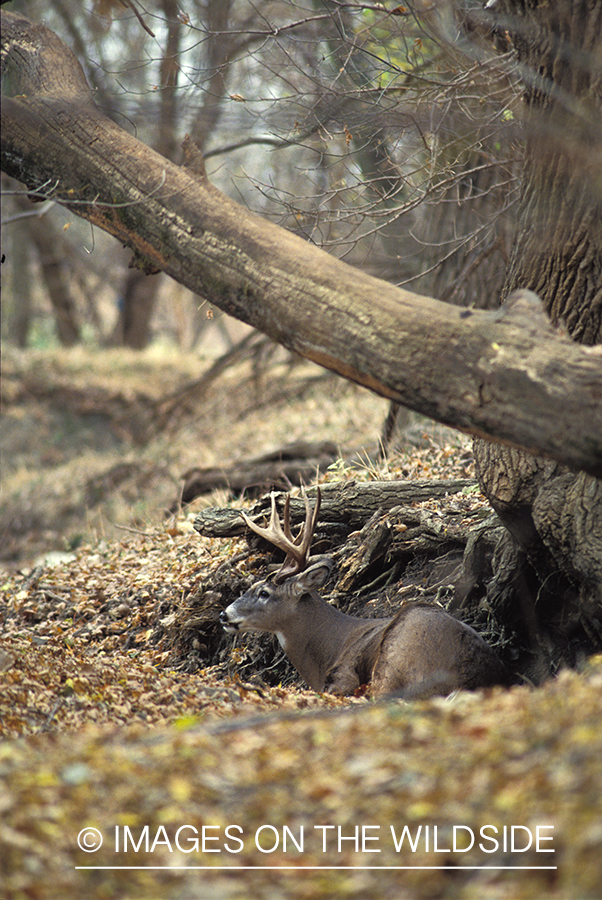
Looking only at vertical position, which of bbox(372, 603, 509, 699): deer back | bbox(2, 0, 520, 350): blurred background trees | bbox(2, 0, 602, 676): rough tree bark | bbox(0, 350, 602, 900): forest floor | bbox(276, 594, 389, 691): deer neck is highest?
bbox(2, 0, 520, 350): blurred background trees

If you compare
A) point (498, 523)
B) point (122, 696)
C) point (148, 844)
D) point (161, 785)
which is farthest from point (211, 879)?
point (498, 523)

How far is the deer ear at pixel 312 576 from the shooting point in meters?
5.99

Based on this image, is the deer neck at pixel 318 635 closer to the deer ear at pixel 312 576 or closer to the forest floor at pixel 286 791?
the deer ear at pixel 312 576

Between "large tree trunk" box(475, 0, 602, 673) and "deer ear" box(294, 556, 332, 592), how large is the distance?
1.46 m

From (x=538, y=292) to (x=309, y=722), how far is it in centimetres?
301

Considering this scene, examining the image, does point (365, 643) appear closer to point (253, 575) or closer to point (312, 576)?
point (312, 576)

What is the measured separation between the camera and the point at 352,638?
5.84 metres

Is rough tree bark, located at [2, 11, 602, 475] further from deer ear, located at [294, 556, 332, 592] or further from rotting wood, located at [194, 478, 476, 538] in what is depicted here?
rotting wood, located at [194, 478, 476, 538]

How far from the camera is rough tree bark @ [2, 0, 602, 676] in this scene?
3809 millimetres

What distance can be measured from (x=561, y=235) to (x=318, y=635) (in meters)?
3.34

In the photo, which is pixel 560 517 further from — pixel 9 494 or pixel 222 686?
pixel 9 494

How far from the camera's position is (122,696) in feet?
15.3

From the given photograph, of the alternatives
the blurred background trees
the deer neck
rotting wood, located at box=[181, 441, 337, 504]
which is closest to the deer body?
the deer neck

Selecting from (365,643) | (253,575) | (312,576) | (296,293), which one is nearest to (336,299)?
(296,293)
